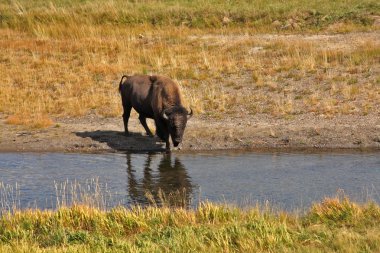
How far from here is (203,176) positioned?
54.8 feet

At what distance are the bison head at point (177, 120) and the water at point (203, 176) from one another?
48 cm

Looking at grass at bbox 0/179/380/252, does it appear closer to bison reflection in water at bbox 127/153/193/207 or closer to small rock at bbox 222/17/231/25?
bison reflection in water at bbox 127/153/193/207

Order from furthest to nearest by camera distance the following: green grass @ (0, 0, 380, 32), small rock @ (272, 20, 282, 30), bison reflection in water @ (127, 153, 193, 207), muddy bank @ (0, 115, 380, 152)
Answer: green grass @ (0, 0, 380, 32)
small rock @ (272, 20, 282, 30)
muddy bank @ (0, 115, 380, 152)
bison reflection in water @ (127, 153, 193, 207)

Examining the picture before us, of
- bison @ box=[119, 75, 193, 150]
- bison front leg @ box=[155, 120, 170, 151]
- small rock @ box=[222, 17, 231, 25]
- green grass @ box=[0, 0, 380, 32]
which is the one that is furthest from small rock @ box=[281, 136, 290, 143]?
small rock @ box=[222, 17, 231, 25]

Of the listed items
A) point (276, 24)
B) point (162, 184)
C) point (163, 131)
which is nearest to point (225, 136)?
point (163, 131)

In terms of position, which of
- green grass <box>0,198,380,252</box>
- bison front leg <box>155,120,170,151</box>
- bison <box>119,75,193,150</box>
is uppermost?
bison <box>119,75,193,150</box>

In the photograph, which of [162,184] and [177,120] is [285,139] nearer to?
[177,120]

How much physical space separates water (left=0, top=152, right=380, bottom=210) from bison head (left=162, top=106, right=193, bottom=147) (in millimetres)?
480

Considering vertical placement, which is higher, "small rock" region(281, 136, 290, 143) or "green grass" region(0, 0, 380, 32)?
"green grass" region(0, 0, 380, 32)

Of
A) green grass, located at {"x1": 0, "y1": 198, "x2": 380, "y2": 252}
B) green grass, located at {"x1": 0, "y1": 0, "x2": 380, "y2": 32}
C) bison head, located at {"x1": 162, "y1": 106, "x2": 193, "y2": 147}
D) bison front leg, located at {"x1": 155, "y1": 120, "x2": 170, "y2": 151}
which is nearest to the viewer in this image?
green grass, located at {"x1": 0, "y1": 198, "x2": 380, "y2": 252}

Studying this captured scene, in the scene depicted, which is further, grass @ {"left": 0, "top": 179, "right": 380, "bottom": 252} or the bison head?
the bison head

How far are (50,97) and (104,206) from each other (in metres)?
12.6

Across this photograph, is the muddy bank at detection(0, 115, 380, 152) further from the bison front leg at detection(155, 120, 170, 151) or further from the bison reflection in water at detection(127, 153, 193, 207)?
the bison reflection in water at detection(127, 153, 193, 207)

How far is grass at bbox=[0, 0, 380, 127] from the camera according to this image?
952 inches
